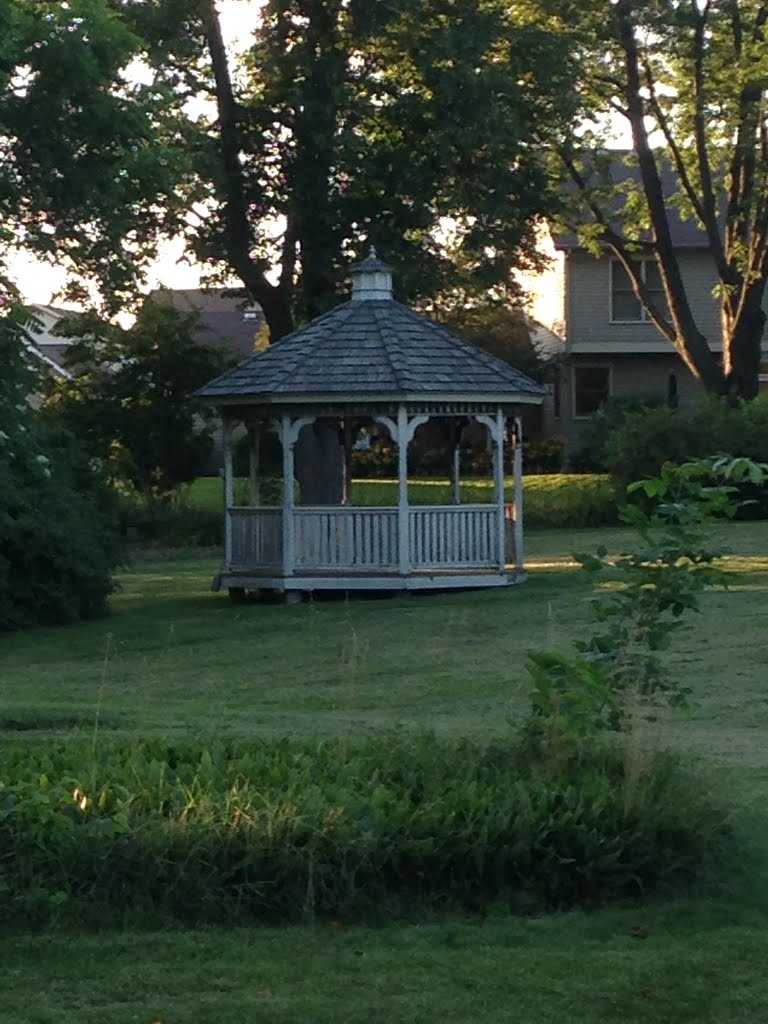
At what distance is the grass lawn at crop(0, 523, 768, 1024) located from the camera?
19.1 ft

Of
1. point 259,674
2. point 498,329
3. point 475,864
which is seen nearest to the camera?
point 475,864

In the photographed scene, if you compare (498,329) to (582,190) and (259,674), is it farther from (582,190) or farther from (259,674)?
(259,674)

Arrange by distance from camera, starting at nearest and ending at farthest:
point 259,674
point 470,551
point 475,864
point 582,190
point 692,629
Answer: point 475,864, point 259,674, point 692,629, point 470,551, point 582,190

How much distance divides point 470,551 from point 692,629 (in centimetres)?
517

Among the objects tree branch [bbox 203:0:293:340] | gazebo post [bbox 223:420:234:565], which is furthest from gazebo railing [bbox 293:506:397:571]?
tree branch [bbox 203:0:293:340]

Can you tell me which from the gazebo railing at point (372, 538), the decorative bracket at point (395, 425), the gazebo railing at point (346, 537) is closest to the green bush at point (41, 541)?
the gazebo railing at point (372, 538)

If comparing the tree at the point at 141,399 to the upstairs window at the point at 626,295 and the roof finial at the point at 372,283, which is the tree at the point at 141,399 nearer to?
the roof finial at the point at 372,283

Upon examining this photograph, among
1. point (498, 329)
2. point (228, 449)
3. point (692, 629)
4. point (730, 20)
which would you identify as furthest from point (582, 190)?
point (692, 629)

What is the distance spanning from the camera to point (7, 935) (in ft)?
21.0

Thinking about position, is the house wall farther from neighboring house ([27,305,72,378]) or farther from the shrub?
the shrub

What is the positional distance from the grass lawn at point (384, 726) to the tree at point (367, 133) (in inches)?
312

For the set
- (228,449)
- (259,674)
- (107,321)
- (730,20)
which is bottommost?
(259,674)

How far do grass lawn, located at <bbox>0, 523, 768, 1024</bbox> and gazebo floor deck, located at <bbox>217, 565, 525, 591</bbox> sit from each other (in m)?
0.28

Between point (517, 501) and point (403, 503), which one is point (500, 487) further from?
point (403, 503)
